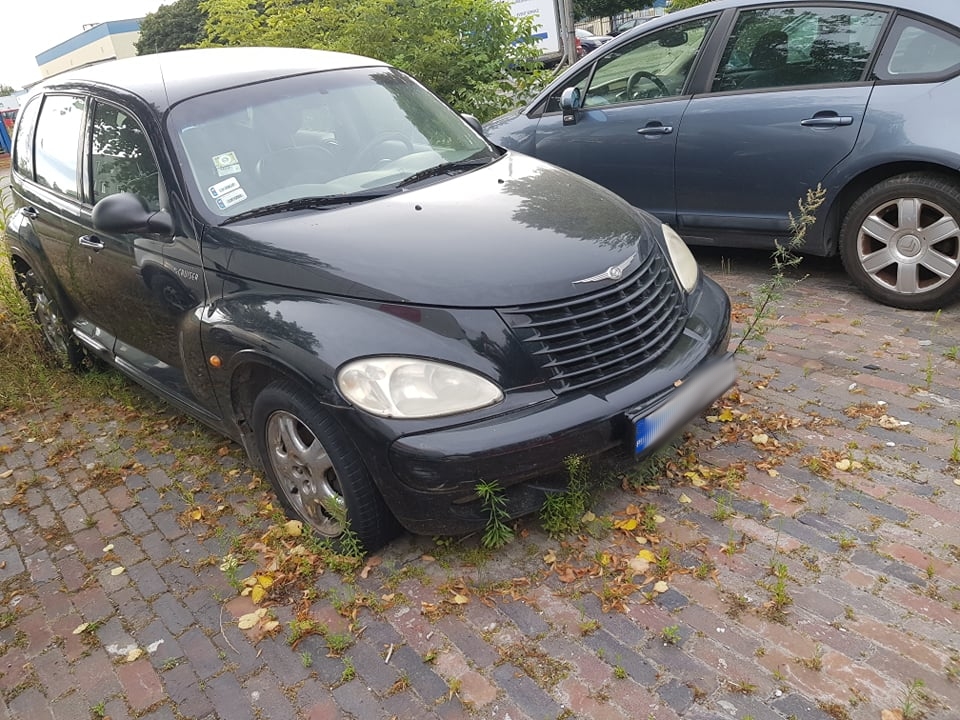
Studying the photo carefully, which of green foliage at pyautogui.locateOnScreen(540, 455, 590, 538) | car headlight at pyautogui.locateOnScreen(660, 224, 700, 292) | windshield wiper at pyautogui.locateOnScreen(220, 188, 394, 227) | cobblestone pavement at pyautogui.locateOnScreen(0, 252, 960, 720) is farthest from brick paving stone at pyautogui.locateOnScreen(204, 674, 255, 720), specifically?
car headlight at pyautogui.locateOnScreen(660, 224, 700, 292)

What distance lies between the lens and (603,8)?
3931 cm

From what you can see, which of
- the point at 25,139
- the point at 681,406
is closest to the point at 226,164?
the point at 681,406

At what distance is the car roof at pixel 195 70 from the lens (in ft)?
12.2

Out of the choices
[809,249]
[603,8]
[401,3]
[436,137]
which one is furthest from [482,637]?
[603,8]

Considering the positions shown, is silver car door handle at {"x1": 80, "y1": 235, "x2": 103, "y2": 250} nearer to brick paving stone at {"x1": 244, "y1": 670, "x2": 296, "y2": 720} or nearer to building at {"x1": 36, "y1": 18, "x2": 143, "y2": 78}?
brick paving stone at {"x1": 244, "y1": 670, "x2": 296, "y2": 720}

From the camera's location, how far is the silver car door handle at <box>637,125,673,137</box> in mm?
5344

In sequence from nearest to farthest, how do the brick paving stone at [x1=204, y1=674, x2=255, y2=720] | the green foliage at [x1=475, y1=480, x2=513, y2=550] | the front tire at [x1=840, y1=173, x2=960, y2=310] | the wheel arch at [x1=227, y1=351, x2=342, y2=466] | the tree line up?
the brick paving stone at [x1=204, y1=674, x2=255, y2=720]
the green foliage at [x1=475, y1=480, x2=513, y2=550]
the wheel arch at [x1=227, y1=351, x2=342, y2=466]
the front tire at [x1=840, y1=173, x2=960, y2=310]
the tree

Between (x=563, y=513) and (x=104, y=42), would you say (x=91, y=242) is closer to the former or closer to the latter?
(x=563, y=513)

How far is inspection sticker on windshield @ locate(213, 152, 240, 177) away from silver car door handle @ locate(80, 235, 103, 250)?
0.95 meters

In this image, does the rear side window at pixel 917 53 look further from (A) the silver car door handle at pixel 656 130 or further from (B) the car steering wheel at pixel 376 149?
(B) the car steering wheel at pixel 376 149

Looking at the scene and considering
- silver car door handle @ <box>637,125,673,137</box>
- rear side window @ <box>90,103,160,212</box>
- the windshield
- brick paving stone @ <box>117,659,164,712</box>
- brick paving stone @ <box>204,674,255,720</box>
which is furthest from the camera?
silver car door handle @ <box>637,125,673,137</box>

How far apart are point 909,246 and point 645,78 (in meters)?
2.14

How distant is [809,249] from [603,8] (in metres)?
38.4

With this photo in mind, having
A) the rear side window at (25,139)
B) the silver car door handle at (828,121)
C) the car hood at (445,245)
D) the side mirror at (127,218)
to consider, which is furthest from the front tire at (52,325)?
the silver car door handle at (828,121)
